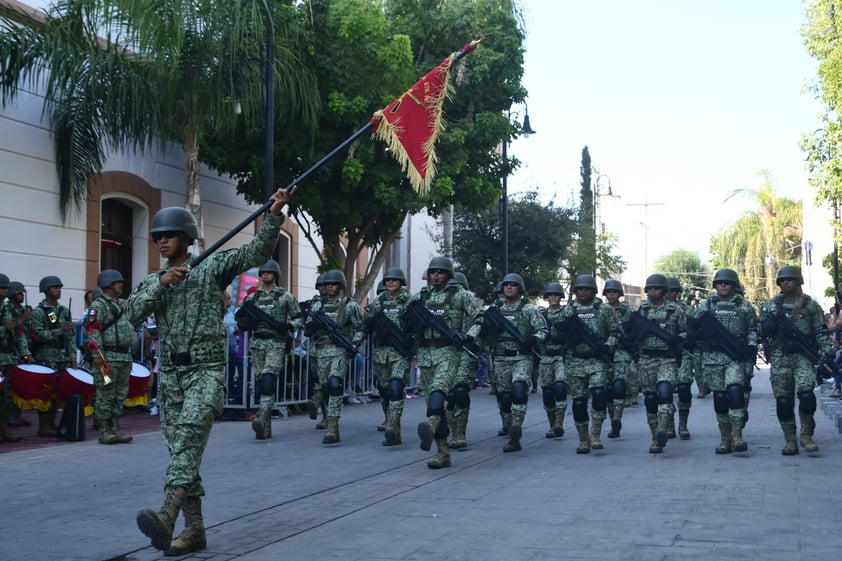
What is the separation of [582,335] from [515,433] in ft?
4.30

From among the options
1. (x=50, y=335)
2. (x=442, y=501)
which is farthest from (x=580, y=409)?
(x=50, y=335)

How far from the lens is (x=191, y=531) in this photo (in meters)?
6.24

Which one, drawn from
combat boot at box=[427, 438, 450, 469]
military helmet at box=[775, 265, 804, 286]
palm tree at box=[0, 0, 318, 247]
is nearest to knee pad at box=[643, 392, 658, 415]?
military helmet at box=[775, 265, 804, 286]

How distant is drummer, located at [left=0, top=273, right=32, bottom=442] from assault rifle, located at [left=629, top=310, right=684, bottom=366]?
7025 mm

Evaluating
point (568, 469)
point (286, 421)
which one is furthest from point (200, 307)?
point (286, 421)

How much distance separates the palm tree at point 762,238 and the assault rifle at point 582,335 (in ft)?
152

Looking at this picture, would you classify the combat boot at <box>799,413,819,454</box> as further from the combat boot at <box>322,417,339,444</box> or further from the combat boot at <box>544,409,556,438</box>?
the combat boot at <box>322,417,339,444</box>

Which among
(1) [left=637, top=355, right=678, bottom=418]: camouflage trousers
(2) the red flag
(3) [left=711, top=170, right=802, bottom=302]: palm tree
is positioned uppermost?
(3) [left=711, top=170, right=802, bottom=302]: palm tree

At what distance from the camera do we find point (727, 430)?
11000mm

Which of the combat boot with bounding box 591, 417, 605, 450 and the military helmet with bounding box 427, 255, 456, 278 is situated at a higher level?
the military helmet with bounding box 427, 255, 456, 278

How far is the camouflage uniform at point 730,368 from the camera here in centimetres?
1082

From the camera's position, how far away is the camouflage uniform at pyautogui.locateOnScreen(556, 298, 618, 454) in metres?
11.2

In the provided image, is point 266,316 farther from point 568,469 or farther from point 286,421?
point 568,469

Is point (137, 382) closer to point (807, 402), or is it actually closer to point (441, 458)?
point (441, 458)
